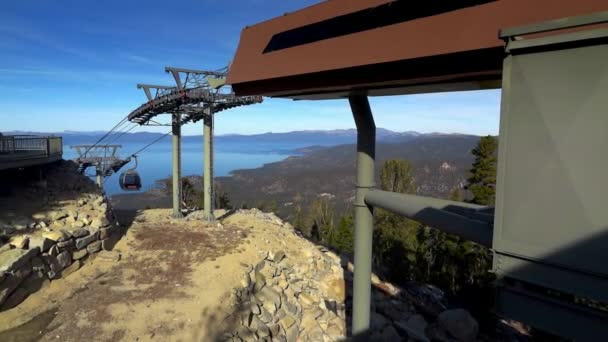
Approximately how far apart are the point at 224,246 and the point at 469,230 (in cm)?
1337

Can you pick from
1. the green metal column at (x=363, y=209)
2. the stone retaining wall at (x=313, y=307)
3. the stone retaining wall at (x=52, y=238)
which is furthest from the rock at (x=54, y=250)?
the green metal column at (x=363, y=209)

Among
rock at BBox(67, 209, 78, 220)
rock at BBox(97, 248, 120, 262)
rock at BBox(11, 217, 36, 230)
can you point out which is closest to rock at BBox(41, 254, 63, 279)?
rock at BBox(11, 217, 36, 230)

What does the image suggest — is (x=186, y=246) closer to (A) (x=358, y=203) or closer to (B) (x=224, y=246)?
(B) (x=224, y=246)

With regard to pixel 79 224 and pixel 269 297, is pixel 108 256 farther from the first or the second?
pixel 269 297

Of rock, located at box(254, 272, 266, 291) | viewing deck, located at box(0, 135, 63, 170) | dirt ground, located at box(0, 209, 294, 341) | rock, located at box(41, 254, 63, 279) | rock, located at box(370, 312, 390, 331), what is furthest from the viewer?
viewing deck, located at box(0, 135, 63, 170)

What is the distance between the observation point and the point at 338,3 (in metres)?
6.18

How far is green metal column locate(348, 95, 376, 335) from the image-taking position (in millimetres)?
7578

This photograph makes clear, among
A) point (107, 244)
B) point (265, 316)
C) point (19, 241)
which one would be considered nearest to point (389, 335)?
point (265, 316)

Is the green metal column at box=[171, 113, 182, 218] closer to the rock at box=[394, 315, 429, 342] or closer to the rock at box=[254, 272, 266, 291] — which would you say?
the rock at box=[254, 272, 266, 291]

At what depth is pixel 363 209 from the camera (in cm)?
775

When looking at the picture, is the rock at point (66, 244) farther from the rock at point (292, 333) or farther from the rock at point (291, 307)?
the rock at point (292, 333)

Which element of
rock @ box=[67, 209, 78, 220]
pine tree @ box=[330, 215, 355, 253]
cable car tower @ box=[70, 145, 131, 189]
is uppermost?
cable car tower @ box=[70, 145, 131, 189]

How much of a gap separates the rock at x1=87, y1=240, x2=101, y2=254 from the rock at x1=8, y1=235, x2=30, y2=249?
2365 millimetres

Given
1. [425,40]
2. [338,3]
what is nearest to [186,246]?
[338,3]
